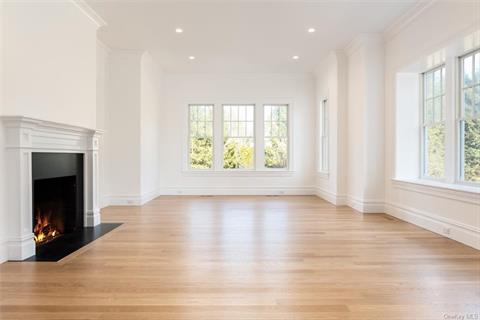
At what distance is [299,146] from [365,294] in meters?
6.88

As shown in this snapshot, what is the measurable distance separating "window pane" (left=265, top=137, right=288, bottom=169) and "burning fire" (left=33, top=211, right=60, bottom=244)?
585 centimetres

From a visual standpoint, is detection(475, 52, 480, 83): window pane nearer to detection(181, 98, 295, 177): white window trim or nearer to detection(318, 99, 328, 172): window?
detection(318, 99, 328, 172): window

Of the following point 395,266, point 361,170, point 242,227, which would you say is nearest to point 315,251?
point 395,266

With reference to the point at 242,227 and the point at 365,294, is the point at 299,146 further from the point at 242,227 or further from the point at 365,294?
the point at 365,294

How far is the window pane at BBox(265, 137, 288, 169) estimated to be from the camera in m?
9.32

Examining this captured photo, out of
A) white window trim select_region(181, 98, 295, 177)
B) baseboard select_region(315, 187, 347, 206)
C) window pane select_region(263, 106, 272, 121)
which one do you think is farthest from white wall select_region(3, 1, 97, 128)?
window pane select_region(263, 106, 272, 121)

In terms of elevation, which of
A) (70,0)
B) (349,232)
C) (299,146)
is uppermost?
(70,0)

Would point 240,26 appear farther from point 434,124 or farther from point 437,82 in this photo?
point 434,124

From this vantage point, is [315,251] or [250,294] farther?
[315,251]

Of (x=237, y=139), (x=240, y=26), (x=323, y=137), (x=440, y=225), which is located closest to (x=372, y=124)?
(x=440, y=225)

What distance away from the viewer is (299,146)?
921 centimetres

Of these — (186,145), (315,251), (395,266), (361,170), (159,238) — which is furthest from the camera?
(186,145)

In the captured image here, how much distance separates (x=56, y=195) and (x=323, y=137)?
6152 mm

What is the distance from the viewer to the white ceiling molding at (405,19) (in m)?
4.73
